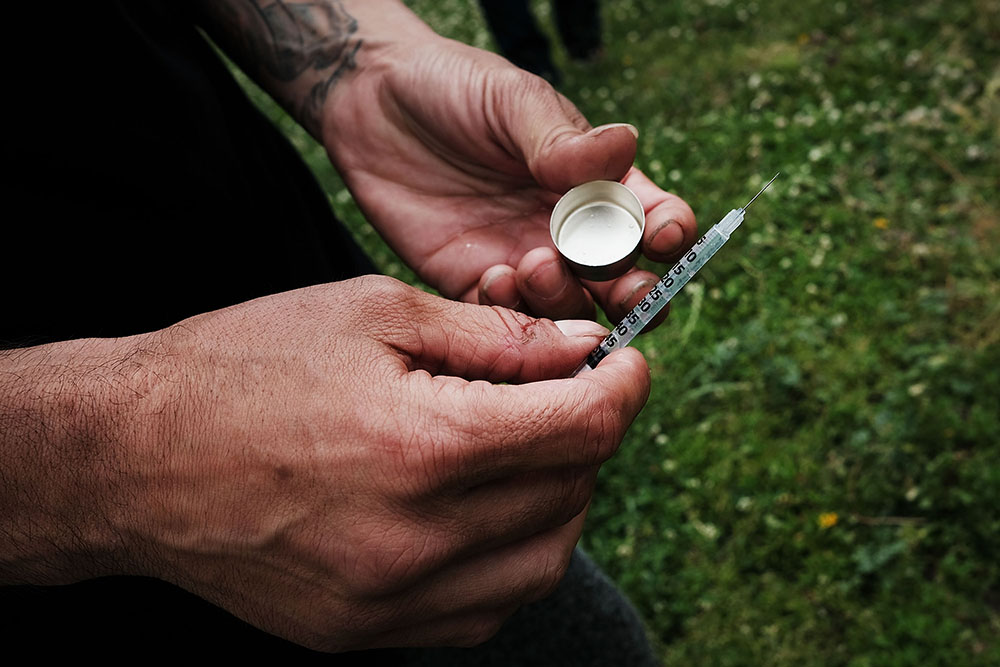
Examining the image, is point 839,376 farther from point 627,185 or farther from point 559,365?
point 559,365

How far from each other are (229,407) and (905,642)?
8.79 feet

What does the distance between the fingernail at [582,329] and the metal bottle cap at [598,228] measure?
0.88ft

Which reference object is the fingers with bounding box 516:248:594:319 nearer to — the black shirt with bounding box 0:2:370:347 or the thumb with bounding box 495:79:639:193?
the thumb with bounding box 495:79:639:193

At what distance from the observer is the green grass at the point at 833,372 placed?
292cm

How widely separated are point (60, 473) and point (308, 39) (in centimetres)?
153

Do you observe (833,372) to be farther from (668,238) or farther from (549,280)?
(549,280)

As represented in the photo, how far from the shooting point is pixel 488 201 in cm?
214

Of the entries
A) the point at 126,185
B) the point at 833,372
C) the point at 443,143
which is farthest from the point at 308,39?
the point at 833,372

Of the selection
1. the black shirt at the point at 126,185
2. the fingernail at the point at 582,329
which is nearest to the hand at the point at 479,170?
the fingernail at the point at 582,329

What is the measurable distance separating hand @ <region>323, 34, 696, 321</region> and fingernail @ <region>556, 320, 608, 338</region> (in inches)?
10.9

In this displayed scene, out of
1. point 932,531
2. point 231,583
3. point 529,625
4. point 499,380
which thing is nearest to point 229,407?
point 231,583

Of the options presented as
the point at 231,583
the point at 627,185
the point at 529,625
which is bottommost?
the point at 529,625

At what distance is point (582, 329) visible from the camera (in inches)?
61.8

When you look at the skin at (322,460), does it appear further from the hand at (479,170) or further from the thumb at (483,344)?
the hand at (479,170)
